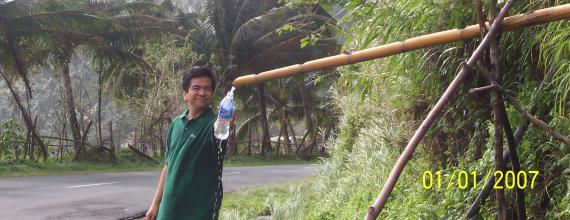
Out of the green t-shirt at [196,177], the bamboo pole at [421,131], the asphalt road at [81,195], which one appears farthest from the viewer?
the asphalt road at [81,195]

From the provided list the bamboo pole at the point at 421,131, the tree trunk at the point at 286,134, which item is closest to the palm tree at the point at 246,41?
the tree trunk at the point at 286,134

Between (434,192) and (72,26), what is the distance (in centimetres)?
1574

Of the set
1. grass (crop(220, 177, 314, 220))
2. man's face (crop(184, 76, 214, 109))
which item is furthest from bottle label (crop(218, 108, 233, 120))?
grass (crop(220, 177, 314, 220))

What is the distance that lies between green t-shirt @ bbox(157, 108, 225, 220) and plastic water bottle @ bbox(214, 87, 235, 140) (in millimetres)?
129

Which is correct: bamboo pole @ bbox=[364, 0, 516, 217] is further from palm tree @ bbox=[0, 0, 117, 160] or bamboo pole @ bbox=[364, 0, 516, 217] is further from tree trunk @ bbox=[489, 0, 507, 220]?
palm tree @ bbox=[0, 0, 117, 160]

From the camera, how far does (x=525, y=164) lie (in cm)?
301

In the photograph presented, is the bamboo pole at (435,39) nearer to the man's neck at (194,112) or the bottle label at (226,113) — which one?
the bottle label at (226,113)

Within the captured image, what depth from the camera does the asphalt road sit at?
338 inches

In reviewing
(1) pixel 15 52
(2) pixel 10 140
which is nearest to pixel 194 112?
(2) pixel 10 140

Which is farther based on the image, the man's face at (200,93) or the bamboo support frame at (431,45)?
the man's face at (200,93)

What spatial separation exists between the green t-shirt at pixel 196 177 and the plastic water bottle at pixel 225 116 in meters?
0.13

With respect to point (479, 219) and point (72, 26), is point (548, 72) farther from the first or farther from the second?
point (72, 26)

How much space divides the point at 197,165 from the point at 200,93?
1.21 feet

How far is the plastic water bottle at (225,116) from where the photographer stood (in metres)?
2.61
